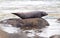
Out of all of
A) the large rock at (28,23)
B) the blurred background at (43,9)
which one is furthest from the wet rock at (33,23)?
the blurred background at (43,9)

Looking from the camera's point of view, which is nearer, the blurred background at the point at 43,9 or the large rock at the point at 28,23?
the large rock at the point at 28,23

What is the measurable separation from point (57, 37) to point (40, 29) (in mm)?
720

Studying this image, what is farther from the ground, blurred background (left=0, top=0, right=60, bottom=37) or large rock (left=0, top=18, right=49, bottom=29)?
blurred background (left=0, top=0, right=60, bottom=37)

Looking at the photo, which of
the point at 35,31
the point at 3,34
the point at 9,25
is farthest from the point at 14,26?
the point at 3,34

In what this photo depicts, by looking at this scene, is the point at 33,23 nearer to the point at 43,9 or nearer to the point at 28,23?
the point at 28,23

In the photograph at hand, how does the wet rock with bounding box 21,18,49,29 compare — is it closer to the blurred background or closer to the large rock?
the large rock

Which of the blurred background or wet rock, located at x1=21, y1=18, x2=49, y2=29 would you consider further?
the blurred background

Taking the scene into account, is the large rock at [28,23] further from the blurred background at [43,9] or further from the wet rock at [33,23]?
the blurred background at [43,9]

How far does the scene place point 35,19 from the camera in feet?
8.29

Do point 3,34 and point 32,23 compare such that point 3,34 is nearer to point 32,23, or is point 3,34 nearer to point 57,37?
point 57,37

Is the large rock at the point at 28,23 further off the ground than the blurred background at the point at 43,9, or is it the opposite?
the blurred background at the point at 43,9

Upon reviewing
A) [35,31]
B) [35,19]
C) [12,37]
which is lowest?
[12,37]

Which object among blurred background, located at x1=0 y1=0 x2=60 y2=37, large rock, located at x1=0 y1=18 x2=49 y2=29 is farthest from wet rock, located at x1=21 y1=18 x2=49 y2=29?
blurred background, located at x1=0 y1=0 x2=60 y2=37

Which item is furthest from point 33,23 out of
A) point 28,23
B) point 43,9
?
point 43,9
